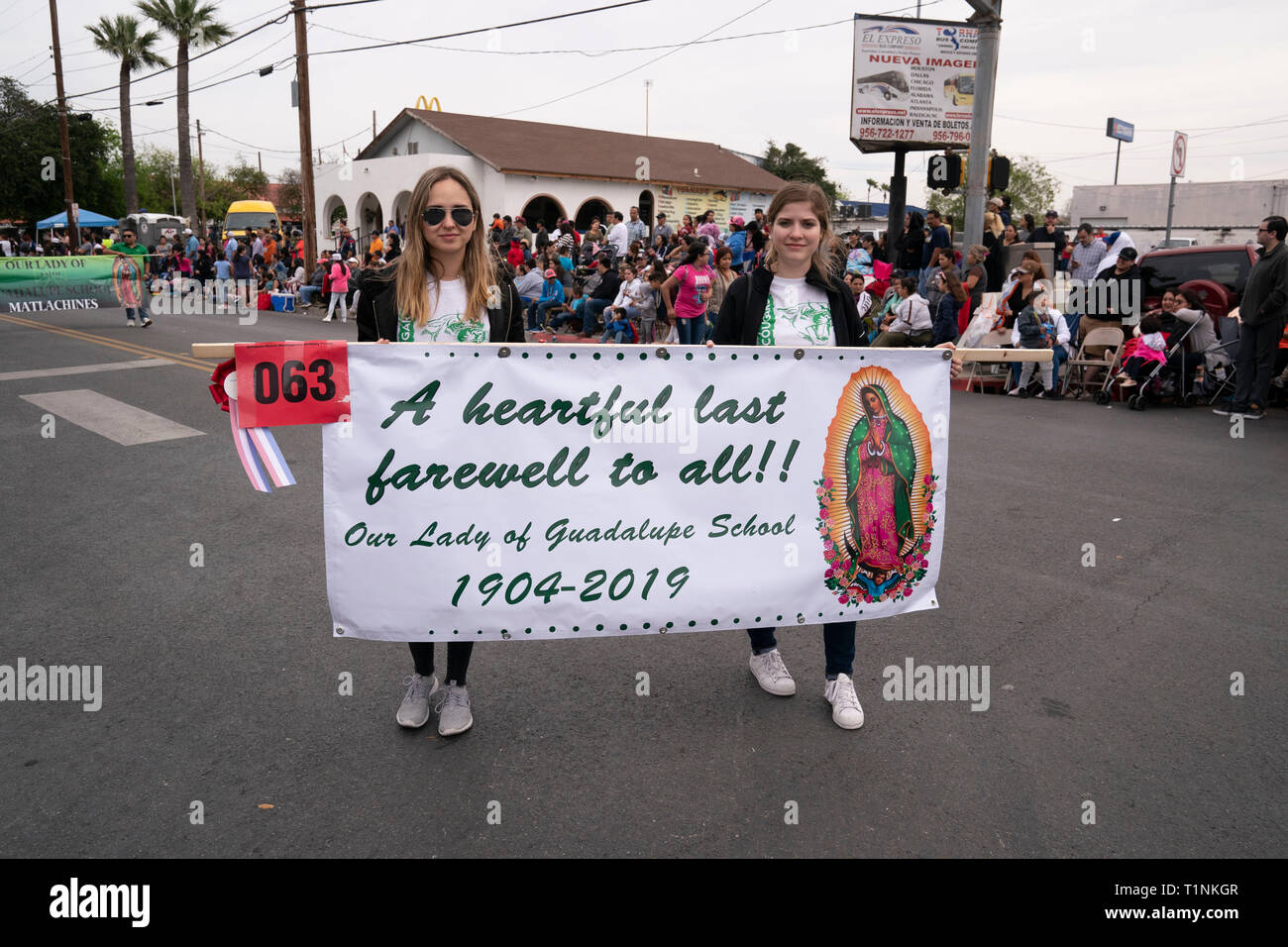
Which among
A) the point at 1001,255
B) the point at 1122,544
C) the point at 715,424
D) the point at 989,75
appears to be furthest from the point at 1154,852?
the point at 1001,255

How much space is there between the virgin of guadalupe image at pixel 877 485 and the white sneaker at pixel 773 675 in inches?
23.7

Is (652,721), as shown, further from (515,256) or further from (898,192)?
(898,192)

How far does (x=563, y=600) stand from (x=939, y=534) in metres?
1.48

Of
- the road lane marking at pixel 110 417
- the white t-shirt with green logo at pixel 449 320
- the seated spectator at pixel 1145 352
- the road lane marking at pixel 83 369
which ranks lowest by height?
the road lane marking at pixel 110 417

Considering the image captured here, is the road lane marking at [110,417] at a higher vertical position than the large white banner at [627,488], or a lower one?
lower

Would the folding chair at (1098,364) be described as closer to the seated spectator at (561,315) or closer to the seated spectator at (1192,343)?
the seated spectator at (1192,343)

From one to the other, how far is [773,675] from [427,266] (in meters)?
2.14

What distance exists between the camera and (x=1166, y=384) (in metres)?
11.2

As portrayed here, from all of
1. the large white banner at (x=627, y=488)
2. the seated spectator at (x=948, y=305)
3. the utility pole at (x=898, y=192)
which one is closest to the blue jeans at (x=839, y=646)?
the large white banner at (x=627, y=488)

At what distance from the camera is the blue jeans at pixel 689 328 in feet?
47.1

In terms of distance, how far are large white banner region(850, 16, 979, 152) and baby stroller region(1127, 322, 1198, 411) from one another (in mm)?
14433

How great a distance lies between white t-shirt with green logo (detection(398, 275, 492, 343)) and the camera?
3379mm

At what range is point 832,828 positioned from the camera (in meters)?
2.89

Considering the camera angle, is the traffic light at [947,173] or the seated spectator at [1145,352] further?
the traffic light at [947,173]
